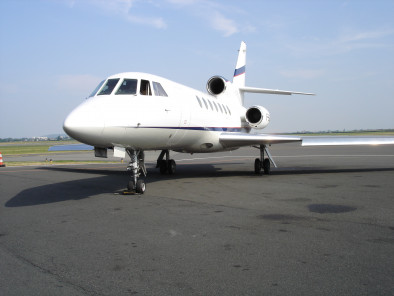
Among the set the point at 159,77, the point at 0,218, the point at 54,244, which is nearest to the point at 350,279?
the point at 54,244

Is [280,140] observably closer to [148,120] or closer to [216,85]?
[216,85]

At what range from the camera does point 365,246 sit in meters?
4.51

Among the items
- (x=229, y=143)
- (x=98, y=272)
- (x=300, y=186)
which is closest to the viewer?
(x=98, y=272)

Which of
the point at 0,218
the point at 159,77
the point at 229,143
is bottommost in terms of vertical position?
the point at 0,218

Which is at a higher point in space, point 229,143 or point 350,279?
point 229,143

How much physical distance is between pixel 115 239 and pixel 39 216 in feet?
8.28

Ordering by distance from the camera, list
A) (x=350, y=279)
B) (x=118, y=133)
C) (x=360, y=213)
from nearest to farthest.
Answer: (x=350, y=279) < (x=360, y=213) < (x=118, y=133)

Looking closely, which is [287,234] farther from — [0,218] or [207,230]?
[0,218]

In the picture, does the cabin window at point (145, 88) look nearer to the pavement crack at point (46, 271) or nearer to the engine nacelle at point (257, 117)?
the pavement crack at point (46, 271)

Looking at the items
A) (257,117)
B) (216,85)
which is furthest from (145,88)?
(257,117)

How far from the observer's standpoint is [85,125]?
7457mm

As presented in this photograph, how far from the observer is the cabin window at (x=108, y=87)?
8.77m

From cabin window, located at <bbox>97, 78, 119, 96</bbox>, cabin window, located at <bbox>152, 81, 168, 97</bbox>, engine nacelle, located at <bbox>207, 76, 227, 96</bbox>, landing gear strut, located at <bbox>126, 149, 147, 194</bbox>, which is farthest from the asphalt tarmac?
engine nacelle, located at <bbox>207, 76, 227, 96</bbox>

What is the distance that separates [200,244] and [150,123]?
4818 millimetres
